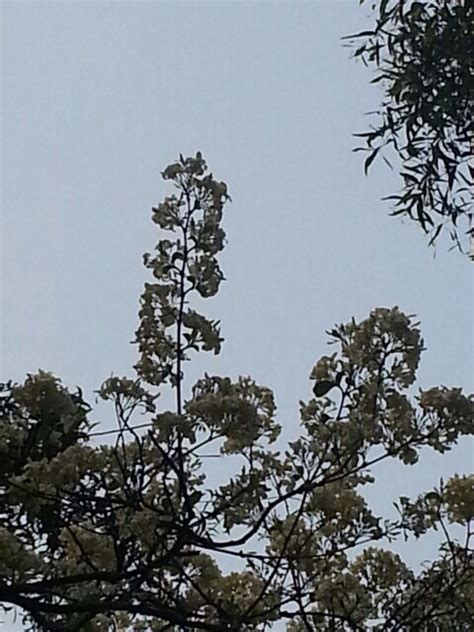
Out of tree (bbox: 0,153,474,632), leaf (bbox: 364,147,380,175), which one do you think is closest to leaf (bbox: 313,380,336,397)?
tree (bbox: 0,153,474,632)

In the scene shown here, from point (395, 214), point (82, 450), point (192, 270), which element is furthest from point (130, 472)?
point (395, 214)

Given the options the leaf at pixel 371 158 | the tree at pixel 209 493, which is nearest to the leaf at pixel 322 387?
the tree at pixel 209 493

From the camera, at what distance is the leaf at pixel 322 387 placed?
2.47 metres

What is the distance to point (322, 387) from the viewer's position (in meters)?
2.47

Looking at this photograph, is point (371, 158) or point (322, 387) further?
point (371, 158)

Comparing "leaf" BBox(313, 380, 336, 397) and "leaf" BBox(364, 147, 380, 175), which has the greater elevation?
"leaf" BBox(364, 147, 380, 175)

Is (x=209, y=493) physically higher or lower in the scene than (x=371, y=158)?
lower

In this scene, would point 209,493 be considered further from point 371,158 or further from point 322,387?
point 371,158

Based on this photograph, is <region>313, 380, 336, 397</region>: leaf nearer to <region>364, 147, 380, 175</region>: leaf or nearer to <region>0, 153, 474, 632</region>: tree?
<region>0, 153, 474, 632</region>: tree

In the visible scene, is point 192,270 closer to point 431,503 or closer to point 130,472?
point 130,472

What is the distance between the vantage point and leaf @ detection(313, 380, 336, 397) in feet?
8.12

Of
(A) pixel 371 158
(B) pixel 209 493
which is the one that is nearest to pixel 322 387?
(B) pixel 209 493

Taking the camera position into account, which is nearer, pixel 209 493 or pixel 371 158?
pixel 209 493

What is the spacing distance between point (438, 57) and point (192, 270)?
53.0 inches
